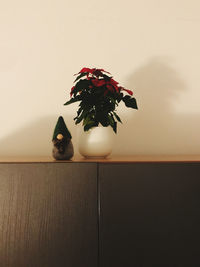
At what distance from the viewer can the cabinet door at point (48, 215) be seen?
0.85 m

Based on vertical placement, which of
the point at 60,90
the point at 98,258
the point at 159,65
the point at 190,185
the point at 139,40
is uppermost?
the point at 139,40

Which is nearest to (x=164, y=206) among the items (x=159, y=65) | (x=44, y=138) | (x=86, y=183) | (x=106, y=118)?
(x=86, y=183)

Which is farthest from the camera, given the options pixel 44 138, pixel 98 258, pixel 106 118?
pixel 44 138

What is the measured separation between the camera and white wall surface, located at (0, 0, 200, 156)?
1.40 metres

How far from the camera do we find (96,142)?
104cm

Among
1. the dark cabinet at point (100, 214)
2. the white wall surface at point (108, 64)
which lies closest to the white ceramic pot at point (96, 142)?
the dark cabinet at point (100, 214)

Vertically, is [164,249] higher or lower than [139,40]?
lower

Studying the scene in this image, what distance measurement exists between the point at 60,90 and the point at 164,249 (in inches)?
38.0

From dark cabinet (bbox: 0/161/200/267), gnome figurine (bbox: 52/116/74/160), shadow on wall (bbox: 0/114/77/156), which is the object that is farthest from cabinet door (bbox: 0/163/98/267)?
shadow on wall (bbox: 0/114/77/156)

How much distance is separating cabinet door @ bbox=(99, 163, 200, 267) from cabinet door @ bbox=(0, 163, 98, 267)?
0.17 ft

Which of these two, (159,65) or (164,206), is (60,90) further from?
(164,206)

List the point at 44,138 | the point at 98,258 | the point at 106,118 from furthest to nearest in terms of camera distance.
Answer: the point at 44,138 < the point at 106,118 < the point at 98,258

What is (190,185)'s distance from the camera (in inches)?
34.4

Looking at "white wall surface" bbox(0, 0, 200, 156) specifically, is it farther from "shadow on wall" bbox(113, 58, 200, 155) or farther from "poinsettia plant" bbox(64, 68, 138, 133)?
"poinsettia plant" bbox(64, 68, 138, 133)
